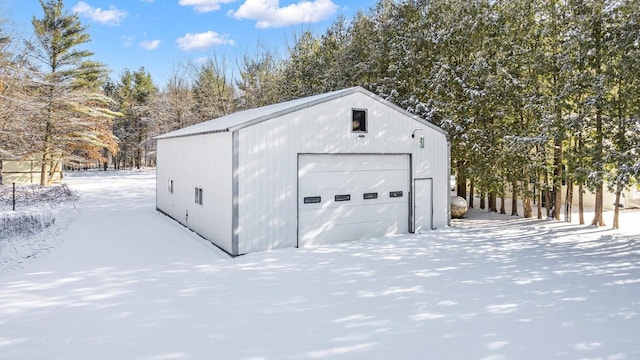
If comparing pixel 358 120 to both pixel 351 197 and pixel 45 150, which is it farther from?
pixel 45 150

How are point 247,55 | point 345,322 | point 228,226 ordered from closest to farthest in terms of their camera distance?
point 345,322, point 228,226, point 247,55

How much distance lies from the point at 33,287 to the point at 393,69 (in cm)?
1232

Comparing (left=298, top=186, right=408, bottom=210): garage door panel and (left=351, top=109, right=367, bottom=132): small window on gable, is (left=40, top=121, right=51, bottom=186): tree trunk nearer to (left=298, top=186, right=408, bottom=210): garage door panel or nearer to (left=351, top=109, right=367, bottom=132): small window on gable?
(left=298, top=186, right=408, bottom=210): garage door panel

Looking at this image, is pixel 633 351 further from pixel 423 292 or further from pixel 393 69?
pixel 393 69

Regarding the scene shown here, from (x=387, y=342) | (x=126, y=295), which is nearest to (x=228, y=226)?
(x=126, y=295)

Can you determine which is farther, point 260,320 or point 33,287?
point 33,287

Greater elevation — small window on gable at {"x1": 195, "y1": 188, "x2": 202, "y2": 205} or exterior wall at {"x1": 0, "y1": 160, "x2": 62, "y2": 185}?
exterior wall at {"x1": 0, "y1": 160, "x2": 62, "y2": 185}

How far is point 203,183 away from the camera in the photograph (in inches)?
374

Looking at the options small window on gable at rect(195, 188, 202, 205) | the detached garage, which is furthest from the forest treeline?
small window on gable at rect(195, 188, 202, 205)

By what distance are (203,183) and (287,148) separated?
2.44m

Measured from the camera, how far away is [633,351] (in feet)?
13.4

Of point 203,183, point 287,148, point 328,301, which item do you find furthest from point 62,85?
A: point 328,301

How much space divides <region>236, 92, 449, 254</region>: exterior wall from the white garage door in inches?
9.2

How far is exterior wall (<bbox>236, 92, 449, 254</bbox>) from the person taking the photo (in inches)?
314
